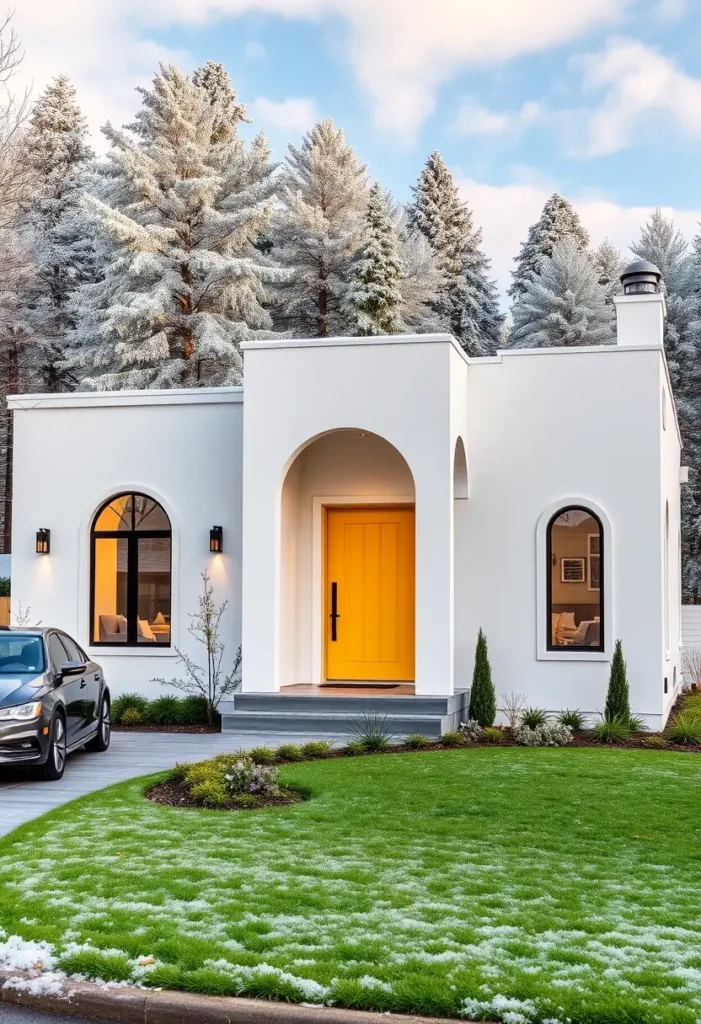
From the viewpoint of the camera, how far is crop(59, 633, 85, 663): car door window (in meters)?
11.9

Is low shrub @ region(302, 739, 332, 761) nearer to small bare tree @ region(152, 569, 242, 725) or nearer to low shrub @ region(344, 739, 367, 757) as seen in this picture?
low shrub @ region(344, 739, 367, 757)

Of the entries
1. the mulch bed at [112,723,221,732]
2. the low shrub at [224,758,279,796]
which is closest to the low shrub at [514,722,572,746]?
the mulch bed at [112,723,221,732]

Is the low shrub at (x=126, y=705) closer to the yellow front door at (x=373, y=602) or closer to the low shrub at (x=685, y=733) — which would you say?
the yellow front door at (x=373, y=602)

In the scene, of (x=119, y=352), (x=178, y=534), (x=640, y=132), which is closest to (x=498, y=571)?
(x=178, y=534)

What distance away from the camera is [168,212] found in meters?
32.2

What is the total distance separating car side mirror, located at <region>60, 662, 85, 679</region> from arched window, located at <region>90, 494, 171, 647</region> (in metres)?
4.14

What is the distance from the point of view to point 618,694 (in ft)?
46.2

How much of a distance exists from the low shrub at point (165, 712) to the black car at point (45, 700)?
8.46 ft

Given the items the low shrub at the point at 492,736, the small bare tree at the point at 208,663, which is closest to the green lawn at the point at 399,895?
the low shrub at the point at 492,736

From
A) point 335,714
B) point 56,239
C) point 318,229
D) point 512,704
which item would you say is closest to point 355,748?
point 335,714

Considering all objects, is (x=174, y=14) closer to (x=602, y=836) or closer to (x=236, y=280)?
(x=602, y=836)

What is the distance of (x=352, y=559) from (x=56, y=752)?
248 inches

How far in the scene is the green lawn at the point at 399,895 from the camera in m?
4.85

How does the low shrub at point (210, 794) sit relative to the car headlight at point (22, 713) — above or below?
below
